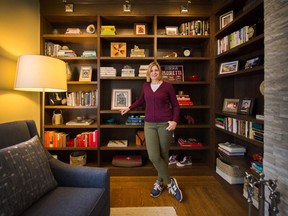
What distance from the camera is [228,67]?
2.21 meters

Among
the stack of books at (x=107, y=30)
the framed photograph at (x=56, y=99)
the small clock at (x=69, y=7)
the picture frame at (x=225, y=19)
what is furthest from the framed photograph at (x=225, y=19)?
the framed photograph at (x=56, y=99)

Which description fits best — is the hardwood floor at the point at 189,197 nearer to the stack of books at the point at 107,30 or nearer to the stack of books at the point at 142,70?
the stack of books at the point at 142,70

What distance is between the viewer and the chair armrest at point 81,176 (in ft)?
4.40

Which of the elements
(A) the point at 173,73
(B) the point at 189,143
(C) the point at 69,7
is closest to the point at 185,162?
(B) the point at 189,143

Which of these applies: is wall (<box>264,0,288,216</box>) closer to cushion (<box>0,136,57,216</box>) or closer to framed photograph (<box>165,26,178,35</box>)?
framed photograph (<box>165,26,178,35</box>)

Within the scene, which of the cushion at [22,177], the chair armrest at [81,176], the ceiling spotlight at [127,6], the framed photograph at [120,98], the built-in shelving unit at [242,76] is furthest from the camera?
the framed photograph at [120,98]

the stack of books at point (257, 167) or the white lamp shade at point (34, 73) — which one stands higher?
the white lamp shade at point (34, 73)

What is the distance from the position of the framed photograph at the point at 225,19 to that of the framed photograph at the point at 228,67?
19.0 inches

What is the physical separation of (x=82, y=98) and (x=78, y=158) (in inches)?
32.3

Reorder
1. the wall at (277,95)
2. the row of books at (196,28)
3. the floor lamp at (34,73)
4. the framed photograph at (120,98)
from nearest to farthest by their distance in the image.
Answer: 1. the wall at (277,95)
2. the floor lamp at (34,73)
3. the row of books at (196,28)
4. the framed photograph at (120,98)

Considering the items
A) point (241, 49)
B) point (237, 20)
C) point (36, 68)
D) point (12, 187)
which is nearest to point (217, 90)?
point (241, 49)

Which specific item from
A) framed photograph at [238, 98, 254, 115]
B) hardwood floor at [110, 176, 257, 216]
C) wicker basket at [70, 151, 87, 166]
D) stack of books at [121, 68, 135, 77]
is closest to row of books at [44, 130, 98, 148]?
wicker basket at [70, 151, 87, 166]

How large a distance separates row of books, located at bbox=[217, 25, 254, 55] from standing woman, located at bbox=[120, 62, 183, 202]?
91 cm

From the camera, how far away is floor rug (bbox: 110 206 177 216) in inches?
65.1
